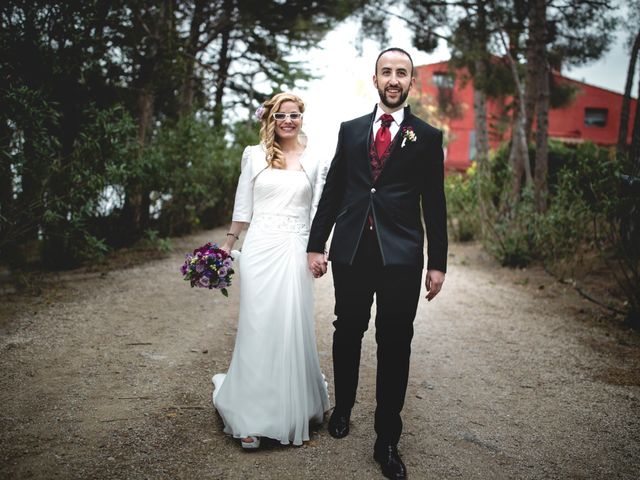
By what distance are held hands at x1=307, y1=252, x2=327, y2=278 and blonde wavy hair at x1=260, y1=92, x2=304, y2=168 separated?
2.22ft

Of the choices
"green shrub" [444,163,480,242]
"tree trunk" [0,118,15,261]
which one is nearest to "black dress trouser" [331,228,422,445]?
"tree trunk" [0,118,15,261]

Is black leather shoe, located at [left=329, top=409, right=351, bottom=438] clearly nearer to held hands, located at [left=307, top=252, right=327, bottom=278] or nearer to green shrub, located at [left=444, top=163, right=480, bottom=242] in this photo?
held hands, located at [left=307, top=252, right=327, bottom=278]

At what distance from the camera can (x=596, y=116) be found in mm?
35188

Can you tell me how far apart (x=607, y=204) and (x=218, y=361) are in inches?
176

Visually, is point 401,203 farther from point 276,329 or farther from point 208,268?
point 208,268

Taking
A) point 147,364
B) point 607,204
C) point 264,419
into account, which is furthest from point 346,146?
point 607,204

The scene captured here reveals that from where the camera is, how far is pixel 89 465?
281 cm

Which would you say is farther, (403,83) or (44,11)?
(44,11)

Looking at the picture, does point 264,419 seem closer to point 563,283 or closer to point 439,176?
point 439,176

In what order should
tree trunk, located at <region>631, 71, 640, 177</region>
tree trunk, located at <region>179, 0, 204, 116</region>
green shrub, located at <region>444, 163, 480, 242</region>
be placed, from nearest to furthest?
tree trunk, located at <region>631, 71, 640, 177</region>
green shrub, located at <region>444, 163, 480, 242</region>
tree trunk, located at <region>179, 0, 204, 116</region>

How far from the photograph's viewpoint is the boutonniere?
2.94 meters

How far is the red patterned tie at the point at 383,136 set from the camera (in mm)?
3020

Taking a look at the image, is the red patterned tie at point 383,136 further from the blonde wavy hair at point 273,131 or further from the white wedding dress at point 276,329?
the blonde wavy hair at point 273,131

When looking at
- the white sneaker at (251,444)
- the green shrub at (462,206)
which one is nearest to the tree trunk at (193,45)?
the green shrub at (462,206)
